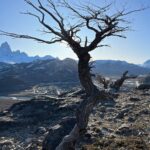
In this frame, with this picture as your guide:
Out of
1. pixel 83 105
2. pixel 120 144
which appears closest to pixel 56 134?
pixel 120 144

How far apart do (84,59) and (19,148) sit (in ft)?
36.7

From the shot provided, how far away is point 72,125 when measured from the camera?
27172mm

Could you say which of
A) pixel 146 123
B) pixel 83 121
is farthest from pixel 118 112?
pixel 83 121

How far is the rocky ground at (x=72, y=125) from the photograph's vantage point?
24.4 meters

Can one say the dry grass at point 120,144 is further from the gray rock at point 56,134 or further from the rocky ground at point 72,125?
the gray rock at point 56,134

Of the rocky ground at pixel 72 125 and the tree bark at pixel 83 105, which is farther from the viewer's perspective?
the rocky ground at pixel 72 125

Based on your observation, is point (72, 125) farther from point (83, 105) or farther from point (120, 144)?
point (83, 105)

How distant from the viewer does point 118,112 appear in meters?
35.5

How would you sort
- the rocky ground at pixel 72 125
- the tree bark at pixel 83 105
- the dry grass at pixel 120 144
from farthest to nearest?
the rocky ground at pixel 72 125, the dry grass at pixel 120 144, the tree bark at pixel 83 105

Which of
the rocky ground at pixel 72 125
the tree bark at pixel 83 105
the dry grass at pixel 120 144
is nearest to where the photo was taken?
the tree bark at pixel 83 105

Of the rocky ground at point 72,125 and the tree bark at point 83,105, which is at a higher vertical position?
the tree bark at point 83,105

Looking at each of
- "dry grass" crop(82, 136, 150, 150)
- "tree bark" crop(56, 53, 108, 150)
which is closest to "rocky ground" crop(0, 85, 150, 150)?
"dry grass" crop(82, 136, 150, 150)

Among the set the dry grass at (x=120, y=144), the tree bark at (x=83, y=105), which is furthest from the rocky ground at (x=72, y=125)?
the tree bark at (x=83, y=105)

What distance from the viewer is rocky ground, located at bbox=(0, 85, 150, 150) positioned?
2444 cm
